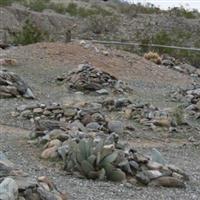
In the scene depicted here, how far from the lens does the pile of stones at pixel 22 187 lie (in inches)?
209

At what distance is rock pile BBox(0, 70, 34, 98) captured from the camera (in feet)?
41.0

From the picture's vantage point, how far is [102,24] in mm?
32500

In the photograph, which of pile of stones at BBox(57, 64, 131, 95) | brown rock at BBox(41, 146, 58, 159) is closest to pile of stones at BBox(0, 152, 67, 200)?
brown rock at BBox(41, 146, 58, 159)

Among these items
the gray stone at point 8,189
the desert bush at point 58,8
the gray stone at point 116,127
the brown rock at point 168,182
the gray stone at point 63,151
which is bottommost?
the desert bush at point 58,8

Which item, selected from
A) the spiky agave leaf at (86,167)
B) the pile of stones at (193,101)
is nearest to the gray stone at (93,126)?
the spiky agave leaf at (86,167)

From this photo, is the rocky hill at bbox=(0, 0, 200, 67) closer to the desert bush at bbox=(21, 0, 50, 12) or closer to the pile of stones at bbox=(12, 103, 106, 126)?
the desert bush at bbox=(21, 0, 50, 12)

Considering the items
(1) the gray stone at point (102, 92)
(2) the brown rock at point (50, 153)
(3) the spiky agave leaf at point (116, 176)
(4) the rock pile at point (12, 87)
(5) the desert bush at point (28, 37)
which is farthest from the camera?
(5) the desert bush at point (28, 37)

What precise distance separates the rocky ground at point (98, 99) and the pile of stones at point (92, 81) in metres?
0.21

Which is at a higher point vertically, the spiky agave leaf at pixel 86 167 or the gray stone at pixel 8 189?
the gray stone at pixel 8 189

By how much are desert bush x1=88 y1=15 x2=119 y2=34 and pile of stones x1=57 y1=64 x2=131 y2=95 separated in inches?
651

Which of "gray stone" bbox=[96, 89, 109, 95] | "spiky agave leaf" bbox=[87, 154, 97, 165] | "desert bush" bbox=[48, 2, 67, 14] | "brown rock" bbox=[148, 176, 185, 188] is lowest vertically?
"desert bush" bbox=[48, 2, 67, 14]

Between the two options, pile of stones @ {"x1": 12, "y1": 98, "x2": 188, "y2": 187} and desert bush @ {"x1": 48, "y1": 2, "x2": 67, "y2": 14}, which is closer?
pile of stones @ {"x1": 12, "y1": 98, "x2": 188, "y2": 187}

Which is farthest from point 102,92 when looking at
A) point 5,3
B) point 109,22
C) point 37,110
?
point 5,3

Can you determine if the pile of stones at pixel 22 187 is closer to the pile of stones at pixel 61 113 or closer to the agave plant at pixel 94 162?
the agave plant at pixel 94 162
